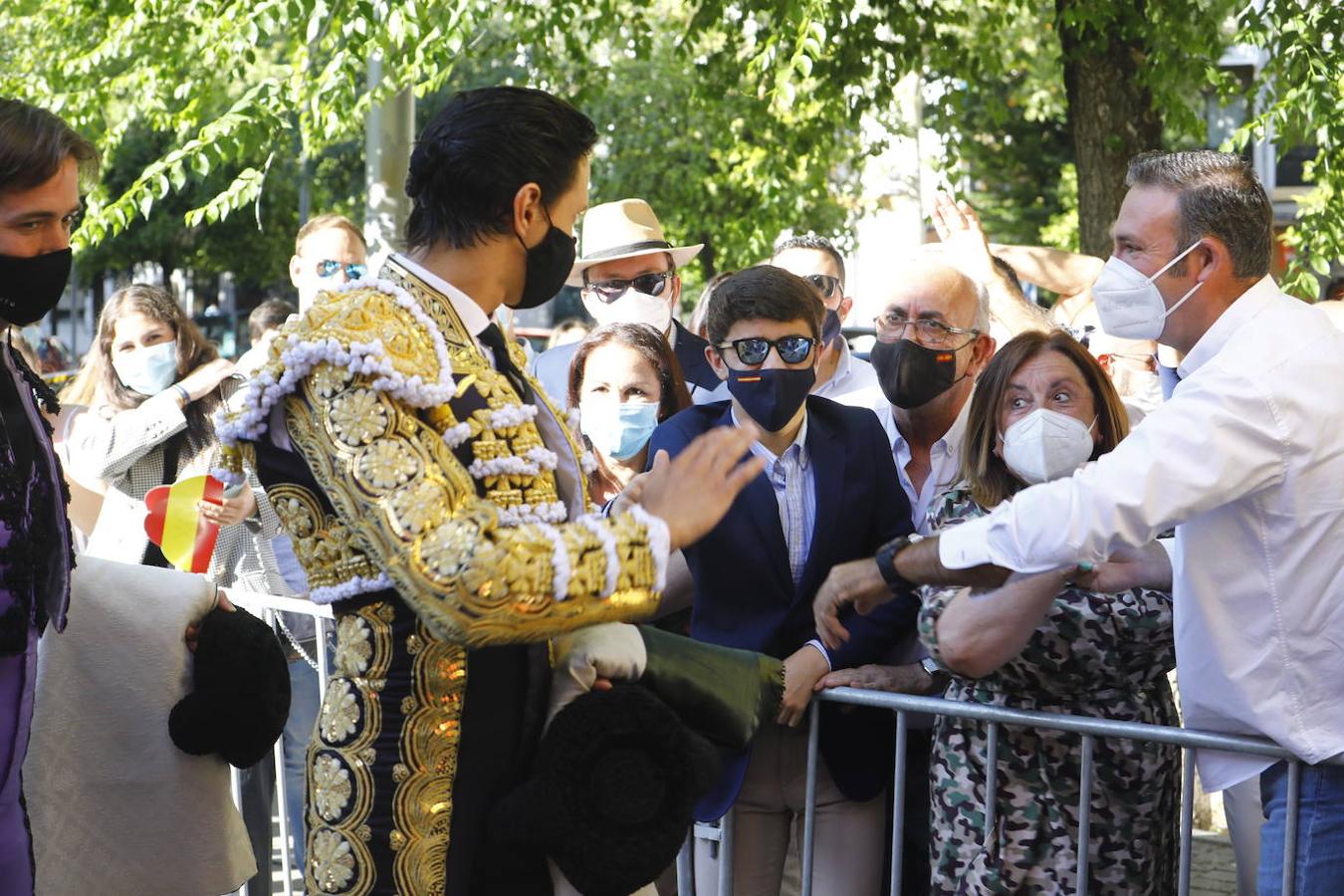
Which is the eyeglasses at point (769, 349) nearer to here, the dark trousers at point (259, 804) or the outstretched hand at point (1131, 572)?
the outstretched hand at point (1131, 572)

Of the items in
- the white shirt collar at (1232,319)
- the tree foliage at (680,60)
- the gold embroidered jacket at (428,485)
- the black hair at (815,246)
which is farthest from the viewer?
the tree foliage at (680,60)

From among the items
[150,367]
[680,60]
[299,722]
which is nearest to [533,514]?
[299,722]

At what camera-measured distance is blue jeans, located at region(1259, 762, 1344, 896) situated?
3.06m

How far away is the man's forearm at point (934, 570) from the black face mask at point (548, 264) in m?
1.02

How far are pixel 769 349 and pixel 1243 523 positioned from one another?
1320 mm

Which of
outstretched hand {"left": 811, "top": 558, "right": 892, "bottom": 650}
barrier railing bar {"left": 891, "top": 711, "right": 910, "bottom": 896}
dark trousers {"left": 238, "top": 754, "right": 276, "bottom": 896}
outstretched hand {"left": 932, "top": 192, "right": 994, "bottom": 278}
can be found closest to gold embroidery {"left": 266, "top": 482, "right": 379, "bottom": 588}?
outstretched hand {"left": 811, "top": 558, "right": 892, "bottom": 650}

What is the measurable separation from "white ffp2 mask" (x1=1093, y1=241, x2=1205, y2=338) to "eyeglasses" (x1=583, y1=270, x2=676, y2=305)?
267 cm

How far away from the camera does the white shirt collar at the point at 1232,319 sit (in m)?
3.24

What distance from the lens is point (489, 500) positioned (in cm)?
251

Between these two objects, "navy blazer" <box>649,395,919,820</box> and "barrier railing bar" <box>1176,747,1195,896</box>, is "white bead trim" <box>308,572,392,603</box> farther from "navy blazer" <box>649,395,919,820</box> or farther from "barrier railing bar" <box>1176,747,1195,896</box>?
"barrier railing bar" <box>1176,747,1195,896</box>

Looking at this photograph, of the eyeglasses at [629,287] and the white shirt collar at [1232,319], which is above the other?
the eyeglasses at [629,287]

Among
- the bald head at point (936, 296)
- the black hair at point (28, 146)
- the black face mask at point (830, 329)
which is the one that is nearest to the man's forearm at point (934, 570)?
the bald head at point (936, 296)

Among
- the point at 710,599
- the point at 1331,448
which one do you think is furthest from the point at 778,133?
the point at 1331,448

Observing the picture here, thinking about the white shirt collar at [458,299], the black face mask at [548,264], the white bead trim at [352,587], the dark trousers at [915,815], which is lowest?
the dark trousers at [915,815]
